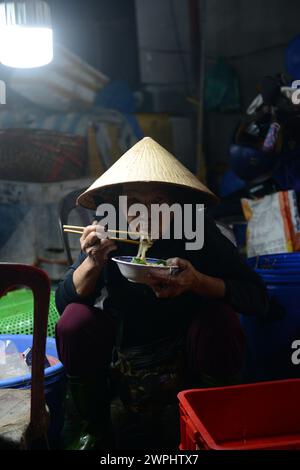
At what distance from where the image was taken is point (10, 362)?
248cm

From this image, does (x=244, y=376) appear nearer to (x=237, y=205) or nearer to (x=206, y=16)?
(x=237, y=205)

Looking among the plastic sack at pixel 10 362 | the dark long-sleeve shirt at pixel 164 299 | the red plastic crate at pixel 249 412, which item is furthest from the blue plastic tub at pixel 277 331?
the plastic sack at pixel 10 362

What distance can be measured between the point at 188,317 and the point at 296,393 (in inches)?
23.9

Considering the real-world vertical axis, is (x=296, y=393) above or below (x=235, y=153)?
below

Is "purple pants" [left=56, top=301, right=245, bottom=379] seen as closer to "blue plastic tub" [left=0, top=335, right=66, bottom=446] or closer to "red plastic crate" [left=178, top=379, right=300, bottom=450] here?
"blue plastic tub" [left=0, top=335, right=66, bottom=446]

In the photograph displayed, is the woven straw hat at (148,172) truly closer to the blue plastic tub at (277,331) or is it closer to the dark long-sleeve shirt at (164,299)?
the dark long-sleeve shirt at (164,299)

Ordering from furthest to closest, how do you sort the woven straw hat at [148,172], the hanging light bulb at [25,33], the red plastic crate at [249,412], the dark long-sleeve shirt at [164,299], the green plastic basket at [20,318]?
the green plastic basket at [20,318] < the hanging light bulb at [25,33] < the dark long-sleeve shirt at [164,299] < the woven straw hat at [148,172] < the red plastic crate at [249,412]

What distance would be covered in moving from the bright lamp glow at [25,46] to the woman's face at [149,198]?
3.84 ft

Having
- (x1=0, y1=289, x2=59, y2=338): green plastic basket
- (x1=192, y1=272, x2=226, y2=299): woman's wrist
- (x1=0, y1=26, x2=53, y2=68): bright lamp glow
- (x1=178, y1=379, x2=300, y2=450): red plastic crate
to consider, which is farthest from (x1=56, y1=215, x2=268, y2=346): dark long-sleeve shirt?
(x1=0, y1=26, x2=53, y2=68): bright lamp glow

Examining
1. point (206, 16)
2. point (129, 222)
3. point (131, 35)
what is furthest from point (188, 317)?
point (206, 16)

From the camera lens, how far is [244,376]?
3.24 m

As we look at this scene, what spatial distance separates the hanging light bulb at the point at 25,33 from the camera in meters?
2.94

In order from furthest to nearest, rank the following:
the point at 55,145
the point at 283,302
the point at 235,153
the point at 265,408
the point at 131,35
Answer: the point at 131,35
the point at 55,145
the point at 235,153
the point at 283,302
the point at 265,408

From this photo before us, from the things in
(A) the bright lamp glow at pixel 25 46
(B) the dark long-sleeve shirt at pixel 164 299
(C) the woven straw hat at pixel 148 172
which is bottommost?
(B) the dark long-sleeve shirt at pixel 164 299
